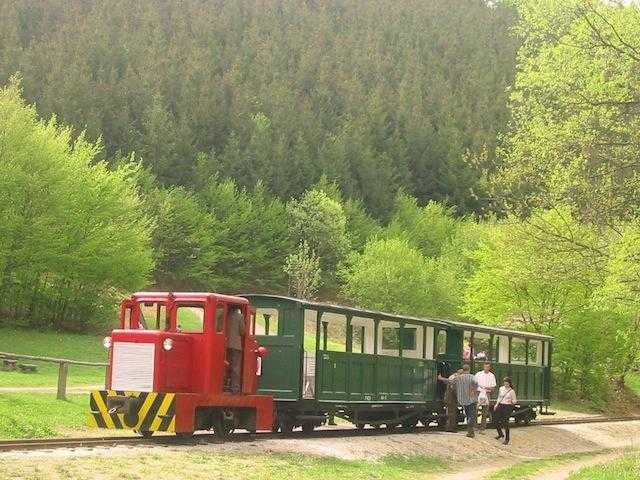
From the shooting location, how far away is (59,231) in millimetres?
51000

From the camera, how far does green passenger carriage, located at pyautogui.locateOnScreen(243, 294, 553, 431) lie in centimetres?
2339

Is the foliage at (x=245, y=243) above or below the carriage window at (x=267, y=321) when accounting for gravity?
above

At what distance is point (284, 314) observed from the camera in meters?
23.6

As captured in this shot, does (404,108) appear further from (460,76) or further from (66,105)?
(66,105)

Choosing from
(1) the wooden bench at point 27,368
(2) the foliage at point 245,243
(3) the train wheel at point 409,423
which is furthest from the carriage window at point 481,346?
(2) the foliage at point 245,243

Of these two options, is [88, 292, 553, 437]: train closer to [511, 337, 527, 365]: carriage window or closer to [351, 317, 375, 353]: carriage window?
[351, 317, 375, 353]: carriage window

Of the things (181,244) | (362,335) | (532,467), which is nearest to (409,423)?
(362,335)

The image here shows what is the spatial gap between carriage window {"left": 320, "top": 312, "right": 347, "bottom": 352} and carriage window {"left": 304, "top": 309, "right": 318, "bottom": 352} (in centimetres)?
24

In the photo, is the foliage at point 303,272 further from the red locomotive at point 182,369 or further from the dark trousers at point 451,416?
the red locomotive at point 182,369

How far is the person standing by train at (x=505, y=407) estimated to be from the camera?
27.3 m

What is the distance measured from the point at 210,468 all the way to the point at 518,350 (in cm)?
2123

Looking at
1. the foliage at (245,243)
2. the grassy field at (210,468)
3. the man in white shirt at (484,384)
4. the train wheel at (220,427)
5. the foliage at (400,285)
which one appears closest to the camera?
the grassy field at (210,468)

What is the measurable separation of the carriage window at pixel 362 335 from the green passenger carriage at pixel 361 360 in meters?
0.03

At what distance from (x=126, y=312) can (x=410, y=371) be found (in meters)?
9.79
